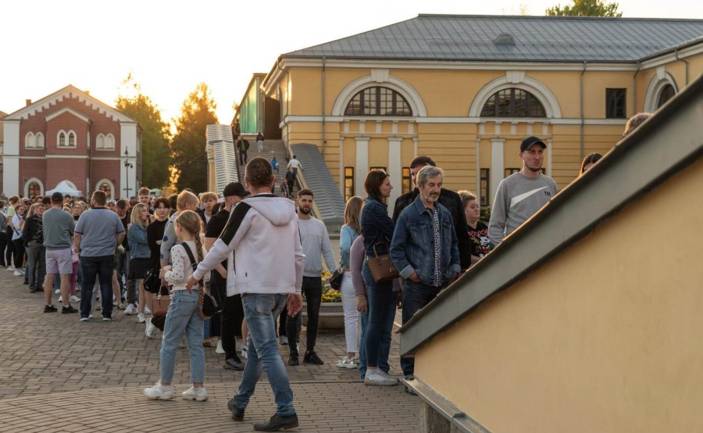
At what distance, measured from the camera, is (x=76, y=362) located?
1188 cm

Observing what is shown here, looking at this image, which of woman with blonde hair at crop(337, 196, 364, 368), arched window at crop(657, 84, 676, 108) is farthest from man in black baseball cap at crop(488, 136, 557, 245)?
arched window at crop(657, 84, 676, 108)

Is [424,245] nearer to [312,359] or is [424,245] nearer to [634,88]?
[312,359]

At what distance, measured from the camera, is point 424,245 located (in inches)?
368

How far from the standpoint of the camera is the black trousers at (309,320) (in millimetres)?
11859

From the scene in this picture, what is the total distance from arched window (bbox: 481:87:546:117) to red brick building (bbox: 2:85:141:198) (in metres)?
44.8

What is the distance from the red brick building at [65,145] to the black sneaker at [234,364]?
3038 inches

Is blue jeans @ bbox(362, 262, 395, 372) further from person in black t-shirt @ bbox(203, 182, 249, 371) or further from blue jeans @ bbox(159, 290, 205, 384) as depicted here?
person in black t-shirt @ bbox(203, 182, 249, 371)

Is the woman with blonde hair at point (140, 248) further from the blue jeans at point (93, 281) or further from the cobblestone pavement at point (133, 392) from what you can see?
the cobblestone pavement at point (133, 392)

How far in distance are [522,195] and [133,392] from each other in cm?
393

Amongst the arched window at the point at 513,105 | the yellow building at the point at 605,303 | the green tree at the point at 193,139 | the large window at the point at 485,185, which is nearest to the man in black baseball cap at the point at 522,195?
the yellow building at the point at 605,303

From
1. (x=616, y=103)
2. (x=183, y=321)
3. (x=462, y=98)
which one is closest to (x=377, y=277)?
(x=183, y=321)

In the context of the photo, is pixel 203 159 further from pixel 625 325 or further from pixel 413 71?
pixel 625 325

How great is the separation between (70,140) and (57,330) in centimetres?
7663

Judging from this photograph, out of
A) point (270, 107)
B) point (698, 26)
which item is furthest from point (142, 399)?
point (698, 26)
